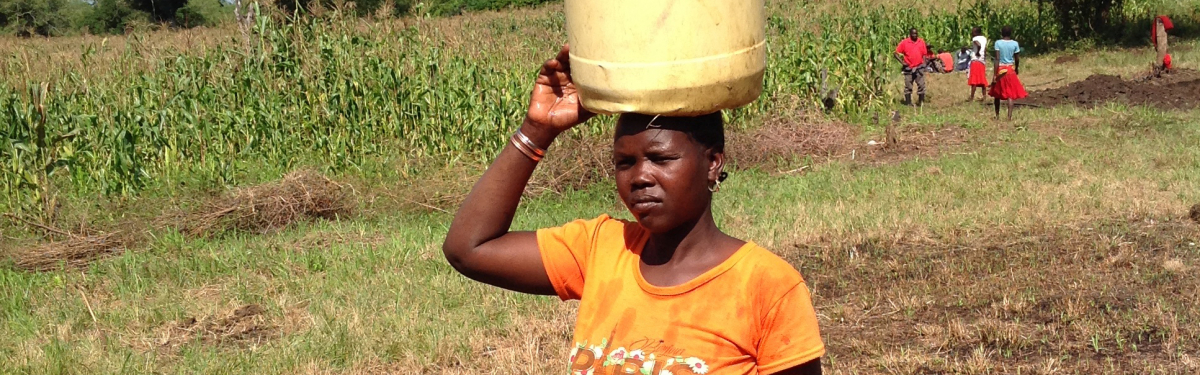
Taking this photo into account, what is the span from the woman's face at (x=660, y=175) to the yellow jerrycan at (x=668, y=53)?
2.7 inches

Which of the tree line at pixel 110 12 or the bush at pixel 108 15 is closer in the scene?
the tree line at pixel 110 12

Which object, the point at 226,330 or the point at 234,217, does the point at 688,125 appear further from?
the point at 234,217

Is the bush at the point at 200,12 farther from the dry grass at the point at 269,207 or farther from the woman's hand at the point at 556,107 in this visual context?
the woman's hand at the point at 556,107

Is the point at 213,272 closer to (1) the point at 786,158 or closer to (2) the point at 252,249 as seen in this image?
(2) the point at 252,249

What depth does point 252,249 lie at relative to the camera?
23.3ft

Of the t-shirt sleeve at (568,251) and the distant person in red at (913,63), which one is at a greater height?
the t-shirt sleeve at (568,251)

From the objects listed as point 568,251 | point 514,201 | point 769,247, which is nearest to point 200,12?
point 769,247

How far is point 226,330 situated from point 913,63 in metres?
12.5

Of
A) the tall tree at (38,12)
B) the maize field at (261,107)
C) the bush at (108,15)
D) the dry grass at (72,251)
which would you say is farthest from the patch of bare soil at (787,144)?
the bush at (108,15)

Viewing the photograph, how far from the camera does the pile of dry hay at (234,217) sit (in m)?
7.36

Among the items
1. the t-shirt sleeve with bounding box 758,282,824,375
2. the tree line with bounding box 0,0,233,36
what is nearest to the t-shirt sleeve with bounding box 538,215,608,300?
the t-shirt sleeve with bounding box 758,282,824,375

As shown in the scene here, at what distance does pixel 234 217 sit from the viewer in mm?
7871

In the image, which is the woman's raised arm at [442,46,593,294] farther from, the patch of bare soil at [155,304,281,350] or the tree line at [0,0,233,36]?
the tree line at [0,0,233,36]

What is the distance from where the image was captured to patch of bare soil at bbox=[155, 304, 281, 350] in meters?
5.33
